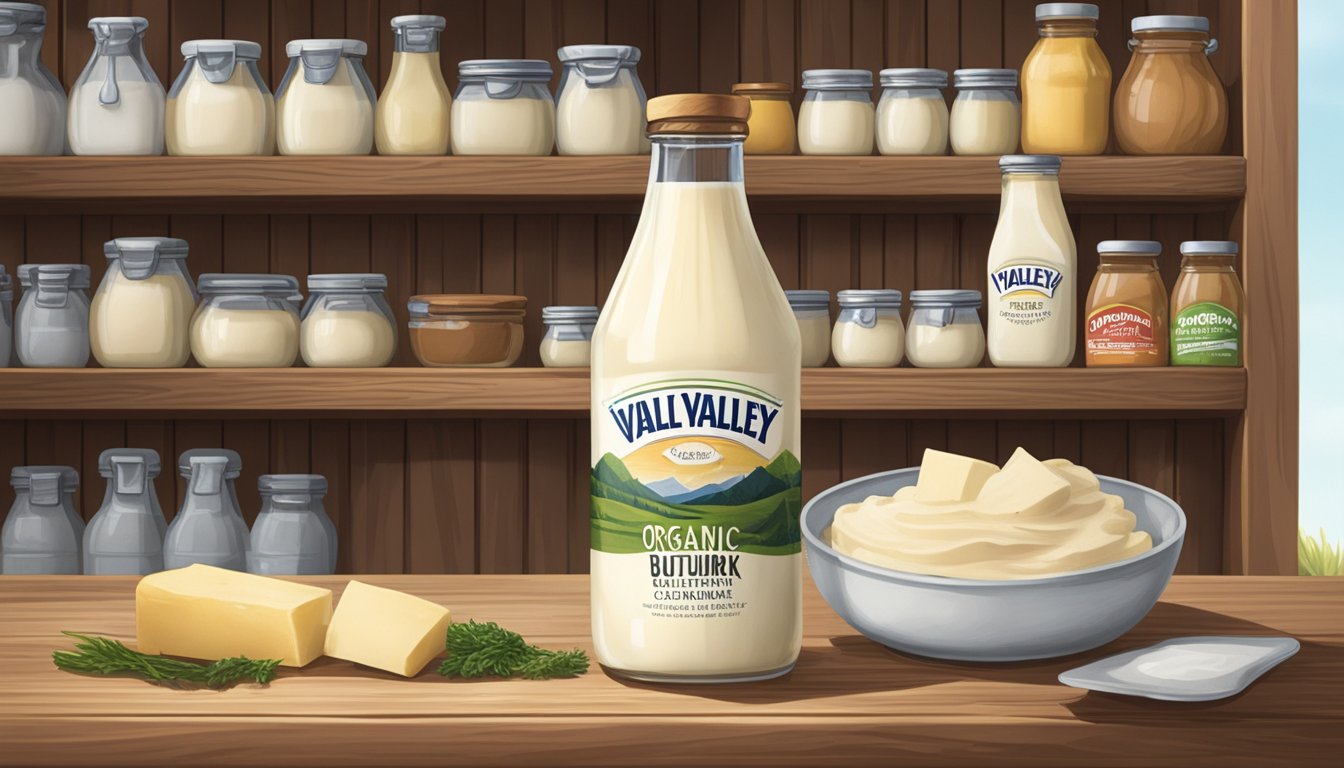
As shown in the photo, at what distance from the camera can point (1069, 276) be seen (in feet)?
5.37

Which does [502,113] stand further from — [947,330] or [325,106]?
[947,330]

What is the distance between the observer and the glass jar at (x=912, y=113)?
1683 millimetres

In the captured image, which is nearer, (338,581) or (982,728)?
(982,728)

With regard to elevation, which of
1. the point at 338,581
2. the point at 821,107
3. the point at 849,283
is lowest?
the point at 338,581

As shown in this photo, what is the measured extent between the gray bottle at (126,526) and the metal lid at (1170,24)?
54.6 inches

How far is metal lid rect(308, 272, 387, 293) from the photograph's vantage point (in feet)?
5.41

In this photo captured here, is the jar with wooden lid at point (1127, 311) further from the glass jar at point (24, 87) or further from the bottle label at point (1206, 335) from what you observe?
the glass jar at point (24, 87)

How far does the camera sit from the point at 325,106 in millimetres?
1677

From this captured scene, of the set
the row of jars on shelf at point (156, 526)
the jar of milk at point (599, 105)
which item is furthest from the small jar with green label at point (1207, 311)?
the row of jars on shelf at point (156, 526)

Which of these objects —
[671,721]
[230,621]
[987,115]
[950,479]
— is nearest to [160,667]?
[230,621]

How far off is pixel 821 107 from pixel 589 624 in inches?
40.3

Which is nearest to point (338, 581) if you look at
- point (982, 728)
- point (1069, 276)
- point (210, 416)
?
point (982, 728)

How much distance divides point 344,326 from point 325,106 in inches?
11.3

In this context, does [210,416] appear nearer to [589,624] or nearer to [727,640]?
[589,624]
